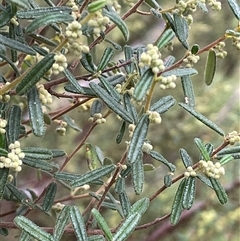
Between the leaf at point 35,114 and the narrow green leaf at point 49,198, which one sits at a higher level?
the leaf at point 35,114

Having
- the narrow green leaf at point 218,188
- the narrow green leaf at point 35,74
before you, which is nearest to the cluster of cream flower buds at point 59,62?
the narrow green leaf at point 35,74

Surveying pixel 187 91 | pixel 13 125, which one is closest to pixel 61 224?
pixel 13 125

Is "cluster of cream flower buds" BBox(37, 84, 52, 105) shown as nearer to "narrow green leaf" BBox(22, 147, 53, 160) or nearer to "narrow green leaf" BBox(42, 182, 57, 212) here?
"narrow green leaf" BBox(22, 147, 53, 160)

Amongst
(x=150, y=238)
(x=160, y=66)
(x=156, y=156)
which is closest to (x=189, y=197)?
(x=156, y=156)

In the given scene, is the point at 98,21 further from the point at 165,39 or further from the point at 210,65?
the point at 210,65

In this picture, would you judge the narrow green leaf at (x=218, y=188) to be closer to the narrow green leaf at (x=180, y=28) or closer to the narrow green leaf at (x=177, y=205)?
the narrow green leaf at (x=177, y=205)

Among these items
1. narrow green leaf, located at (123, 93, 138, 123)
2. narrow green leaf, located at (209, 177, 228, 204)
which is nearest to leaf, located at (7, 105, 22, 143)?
narrow green leaf, located at (123, 93, 138, 123)
